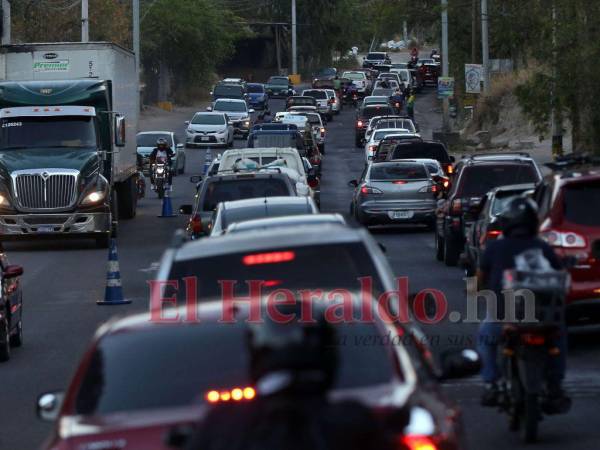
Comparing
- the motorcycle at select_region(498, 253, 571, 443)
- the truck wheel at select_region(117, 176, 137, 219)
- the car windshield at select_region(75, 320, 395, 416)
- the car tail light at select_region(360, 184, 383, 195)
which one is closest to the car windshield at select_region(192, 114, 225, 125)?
the truck wheel at select_region(117, 176, 137, 219)

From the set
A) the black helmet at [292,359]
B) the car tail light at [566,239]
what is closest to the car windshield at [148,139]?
the car tail light at [566,239]

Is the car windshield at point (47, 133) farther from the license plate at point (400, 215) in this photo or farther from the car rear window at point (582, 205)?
the car rear window at point (582, 205)

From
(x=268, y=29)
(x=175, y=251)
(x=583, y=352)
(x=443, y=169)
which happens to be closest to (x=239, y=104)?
(x=443, y=169)

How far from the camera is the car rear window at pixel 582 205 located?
1464 cm

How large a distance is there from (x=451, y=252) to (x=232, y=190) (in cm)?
445

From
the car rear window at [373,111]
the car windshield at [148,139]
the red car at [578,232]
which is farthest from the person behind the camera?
the car rear window at [373,111]

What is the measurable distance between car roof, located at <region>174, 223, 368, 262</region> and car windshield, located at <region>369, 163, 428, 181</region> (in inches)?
898

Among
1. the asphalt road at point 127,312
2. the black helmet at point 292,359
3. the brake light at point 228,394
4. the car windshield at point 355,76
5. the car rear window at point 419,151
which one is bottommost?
the asphalt road at point 127,312

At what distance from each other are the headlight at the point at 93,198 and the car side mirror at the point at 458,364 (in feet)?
72.9

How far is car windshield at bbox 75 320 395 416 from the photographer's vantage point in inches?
262

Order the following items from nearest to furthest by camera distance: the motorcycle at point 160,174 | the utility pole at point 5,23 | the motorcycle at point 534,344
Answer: the motorcycle at point 534,344
the motorcycle at point 160,174
the utility pole at point 5,23

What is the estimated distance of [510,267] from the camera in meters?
10.6

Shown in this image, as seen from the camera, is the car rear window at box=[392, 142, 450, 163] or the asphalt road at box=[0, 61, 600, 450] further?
the car rear window at box=[392, 142, 450, 163]

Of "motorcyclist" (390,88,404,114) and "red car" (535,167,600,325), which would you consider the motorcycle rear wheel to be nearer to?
"red car" (535,167,600,325)
